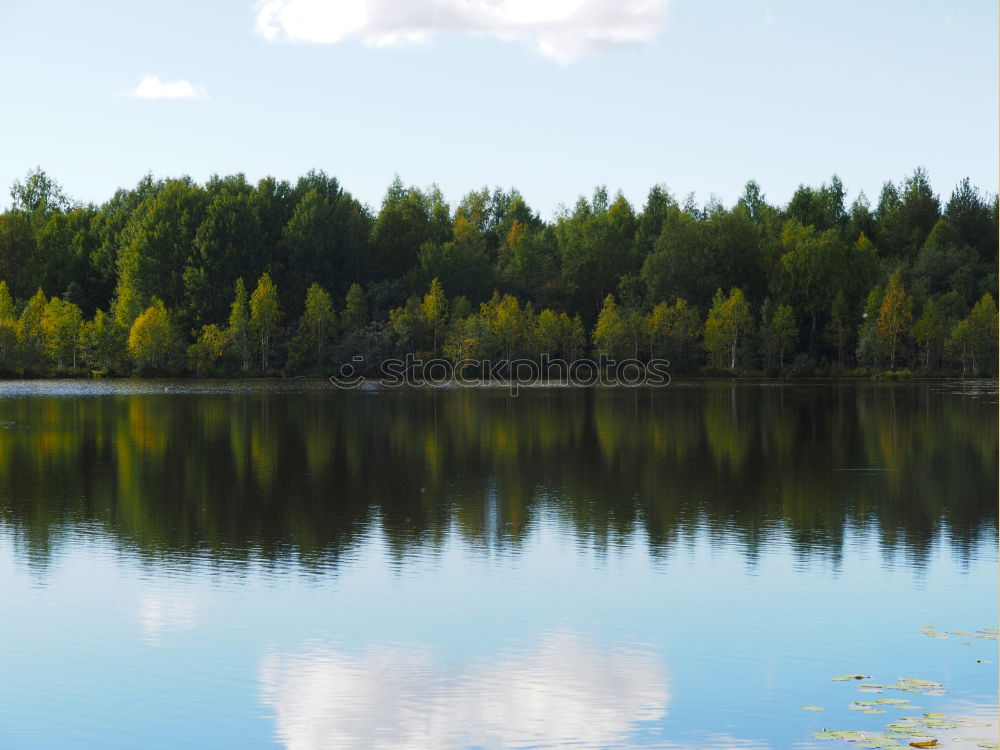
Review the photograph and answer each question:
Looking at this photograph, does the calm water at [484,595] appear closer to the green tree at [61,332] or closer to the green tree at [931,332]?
the green tree at [931,332]

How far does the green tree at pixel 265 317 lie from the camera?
316ft

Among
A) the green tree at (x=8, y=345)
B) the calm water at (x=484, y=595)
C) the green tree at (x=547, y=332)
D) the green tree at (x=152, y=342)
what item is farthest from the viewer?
the green tree at (x=547, y=332)

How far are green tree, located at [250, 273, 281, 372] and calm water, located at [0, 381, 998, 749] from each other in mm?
67287

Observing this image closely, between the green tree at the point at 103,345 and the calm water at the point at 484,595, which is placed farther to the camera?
the green tree at the point at 103,345

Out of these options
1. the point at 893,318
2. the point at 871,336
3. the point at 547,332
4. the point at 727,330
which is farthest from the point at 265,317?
the point at 893,318

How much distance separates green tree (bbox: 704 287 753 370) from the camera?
9631 cm

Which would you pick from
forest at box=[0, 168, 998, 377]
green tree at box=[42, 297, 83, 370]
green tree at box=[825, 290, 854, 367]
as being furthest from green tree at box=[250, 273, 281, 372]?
green tree at box=[825, 290, 854, 367]

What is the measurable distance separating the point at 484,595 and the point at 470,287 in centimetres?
9447

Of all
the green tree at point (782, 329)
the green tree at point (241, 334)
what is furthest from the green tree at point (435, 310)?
the green tree at point (782, 329)

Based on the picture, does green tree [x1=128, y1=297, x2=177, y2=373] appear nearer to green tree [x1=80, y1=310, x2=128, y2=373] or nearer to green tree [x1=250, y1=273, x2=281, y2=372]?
green tree [x1=80, y1=310, x2=128, y2=373]

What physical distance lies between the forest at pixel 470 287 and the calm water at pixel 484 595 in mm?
67631

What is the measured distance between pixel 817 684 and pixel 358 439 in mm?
24387

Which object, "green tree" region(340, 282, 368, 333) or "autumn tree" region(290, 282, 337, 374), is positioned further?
"green tree" region(340, 282, 368, 333)

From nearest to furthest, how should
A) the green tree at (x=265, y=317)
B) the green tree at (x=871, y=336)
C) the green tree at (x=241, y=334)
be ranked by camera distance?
the green tree at (x=871, y=336) < the green tree at (x=241, y=334) < the green tree at (x=265, y=317)
